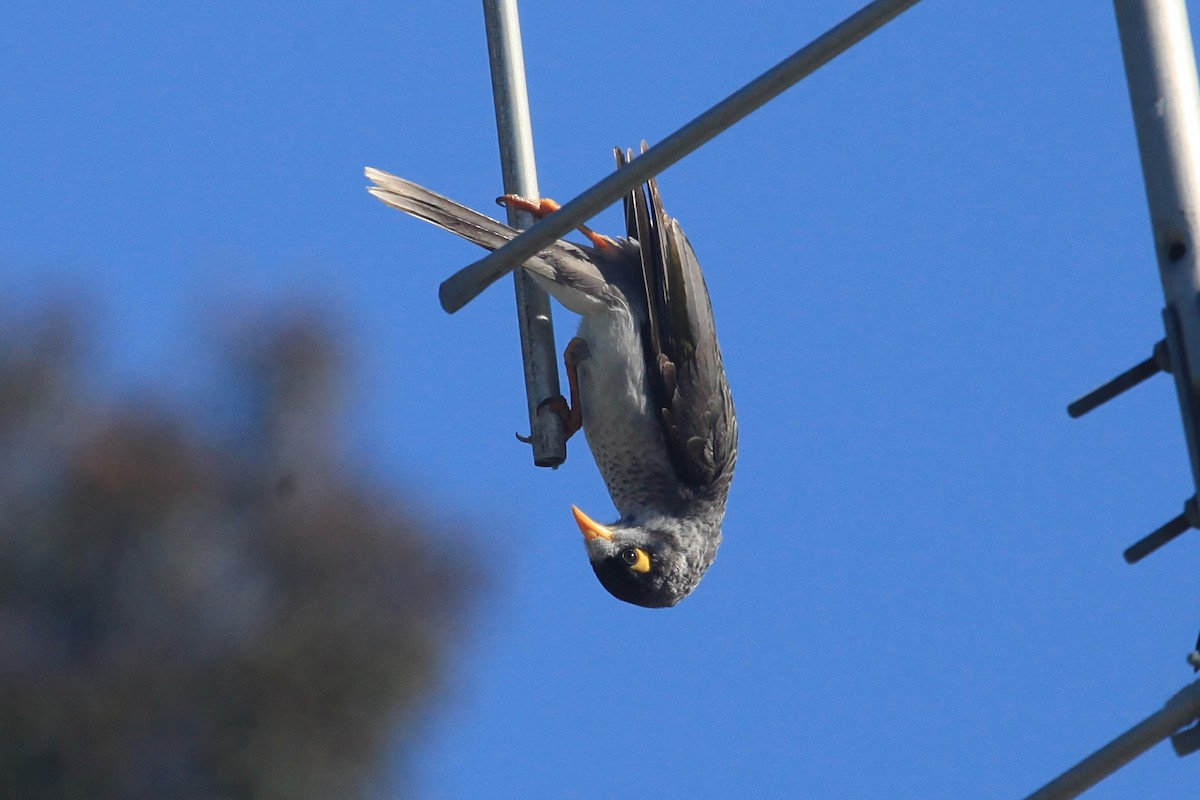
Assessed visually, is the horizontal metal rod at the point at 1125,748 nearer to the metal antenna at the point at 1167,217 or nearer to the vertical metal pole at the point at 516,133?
the metal antenna at the point at 1167,217

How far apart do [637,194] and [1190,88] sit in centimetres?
420

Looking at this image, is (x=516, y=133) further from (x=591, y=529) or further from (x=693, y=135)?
(x=591, y=529)

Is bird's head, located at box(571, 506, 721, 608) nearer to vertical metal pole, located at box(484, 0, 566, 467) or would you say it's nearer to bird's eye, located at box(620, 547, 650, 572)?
bird's eye, located at box(620, 547, 650, 572)

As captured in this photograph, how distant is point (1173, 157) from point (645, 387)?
4.16 m

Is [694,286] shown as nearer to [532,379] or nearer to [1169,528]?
[532,379]

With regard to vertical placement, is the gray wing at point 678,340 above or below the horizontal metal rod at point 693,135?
above

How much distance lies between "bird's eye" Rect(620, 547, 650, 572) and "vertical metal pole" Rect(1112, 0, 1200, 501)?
4300 millimetres

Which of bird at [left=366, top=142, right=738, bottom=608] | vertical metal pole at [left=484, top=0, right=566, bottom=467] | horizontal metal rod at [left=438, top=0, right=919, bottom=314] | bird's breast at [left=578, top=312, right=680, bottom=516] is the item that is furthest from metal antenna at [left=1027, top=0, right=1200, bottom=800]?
bird's breast at [left=578, top=312, right=680, bottom=516]

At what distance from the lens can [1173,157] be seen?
8.93ft

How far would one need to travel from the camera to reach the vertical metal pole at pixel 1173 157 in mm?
2670

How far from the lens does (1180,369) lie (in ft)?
8.78

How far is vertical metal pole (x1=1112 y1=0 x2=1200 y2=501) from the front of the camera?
2.67 meters

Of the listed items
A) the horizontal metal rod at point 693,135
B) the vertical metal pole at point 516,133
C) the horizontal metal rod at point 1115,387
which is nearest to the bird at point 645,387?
the vertical metal pole at point 516,133


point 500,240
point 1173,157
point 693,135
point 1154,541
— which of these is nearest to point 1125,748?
point 1154,541
